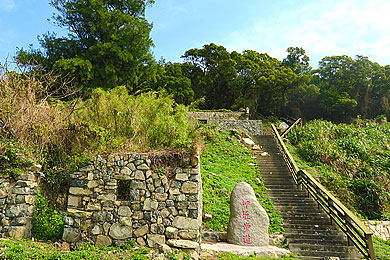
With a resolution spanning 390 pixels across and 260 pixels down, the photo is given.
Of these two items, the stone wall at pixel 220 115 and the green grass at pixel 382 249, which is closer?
the green grass at pixel 382 249

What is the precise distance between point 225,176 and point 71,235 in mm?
6041

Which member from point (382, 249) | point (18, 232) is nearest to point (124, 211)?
point (18, 232)

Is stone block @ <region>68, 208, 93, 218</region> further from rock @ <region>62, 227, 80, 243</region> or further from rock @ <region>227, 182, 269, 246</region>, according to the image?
rock @ <region>227, 182, 269, 246</region>

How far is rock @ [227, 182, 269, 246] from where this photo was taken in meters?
6.44

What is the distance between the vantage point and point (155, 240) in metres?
5.31

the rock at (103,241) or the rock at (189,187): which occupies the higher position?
the rock at (189,187)

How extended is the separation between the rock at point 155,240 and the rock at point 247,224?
A: 2.04 meters

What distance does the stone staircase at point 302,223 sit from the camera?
6.44 meters

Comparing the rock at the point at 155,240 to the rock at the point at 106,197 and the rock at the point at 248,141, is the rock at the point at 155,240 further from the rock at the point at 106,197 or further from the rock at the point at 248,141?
the rock at the point at 248,141

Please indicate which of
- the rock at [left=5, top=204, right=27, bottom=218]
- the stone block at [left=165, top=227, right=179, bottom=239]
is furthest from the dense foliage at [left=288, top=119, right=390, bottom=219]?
the rock at [left=5, top=204, right=27, bottom=218]

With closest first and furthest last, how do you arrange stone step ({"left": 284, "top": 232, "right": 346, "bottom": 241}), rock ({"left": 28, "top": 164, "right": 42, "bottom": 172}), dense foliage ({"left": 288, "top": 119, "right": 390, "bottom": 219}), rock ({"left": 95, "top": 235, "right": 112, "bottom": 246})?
rock ({"left": 95, "top": 235, "right": 112, "bottom": 246}), rock ({"left": 28, "top": 164, "right": 42, "bottom": 172}), stone step ({"left": 284, "top": 232, "right": 346, "bottom": 241}), dense foliage ({"left": 288, "top": 119, "right": 390, "bottom": 219})

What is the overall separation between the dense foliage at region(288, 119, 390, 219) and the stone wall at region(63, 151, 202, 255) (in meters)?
6.94

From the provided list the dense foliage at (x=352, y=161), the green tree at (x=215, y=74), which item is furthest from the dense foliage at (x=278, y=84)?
the dense foliage at (x=352, y=161)

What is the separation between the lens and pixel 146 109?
7.43m
